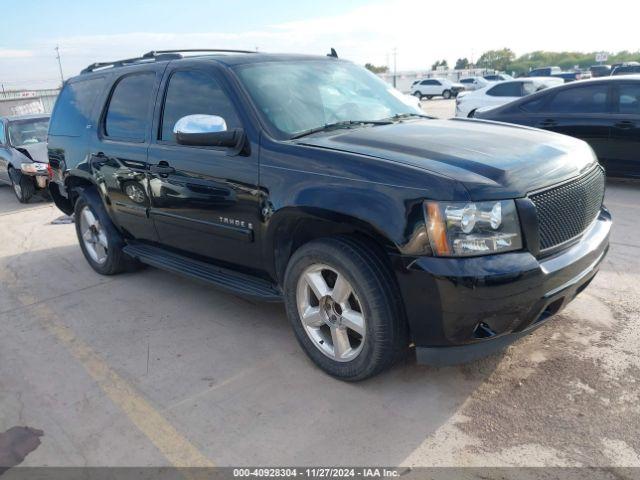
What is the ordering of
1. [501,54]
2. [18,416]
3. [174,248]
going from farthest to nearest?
1. [501,54]
2. [174,248]
3. [18,416]

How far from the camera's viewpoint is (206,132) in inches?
131

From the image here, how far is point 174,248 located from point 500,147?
8.67 ft

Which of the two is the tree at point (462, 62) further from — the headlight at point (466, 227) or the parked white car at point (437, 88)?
the headlight at point (466, 227)

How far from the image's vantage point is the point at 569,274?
9.25 ft

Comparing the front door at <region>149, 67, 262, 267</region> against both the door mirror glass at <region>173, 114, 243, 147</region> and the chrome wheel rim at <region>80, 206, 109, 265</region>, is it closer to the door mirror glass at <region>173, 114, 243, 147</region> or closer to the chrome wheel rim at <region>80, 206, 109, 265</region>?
the door mirror glass at <region>173, 114, 243, 147</region>

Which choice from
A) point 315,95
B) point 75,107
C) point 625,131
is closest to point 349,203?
point 315,95

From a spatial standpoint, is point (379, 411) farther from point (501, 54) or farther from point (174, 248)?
point (501, 54)

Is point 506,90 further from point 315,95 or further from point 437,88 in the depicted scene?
point 437,88

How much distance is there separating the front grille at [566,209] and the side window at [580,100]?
16.3ft

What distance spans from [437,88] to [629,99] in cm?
3411

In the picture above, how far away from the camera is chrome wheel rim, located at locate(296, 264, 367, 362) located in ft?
9.80

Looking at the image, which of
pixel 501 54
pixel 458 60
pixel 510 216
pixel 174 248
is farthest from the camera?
pixel 458 60

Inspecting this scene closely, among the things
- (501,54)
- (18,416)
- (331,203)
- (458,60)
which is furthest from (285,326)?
(458,60)

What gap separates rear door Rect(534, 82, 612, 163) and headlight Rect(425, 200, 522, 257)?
18.9ft
